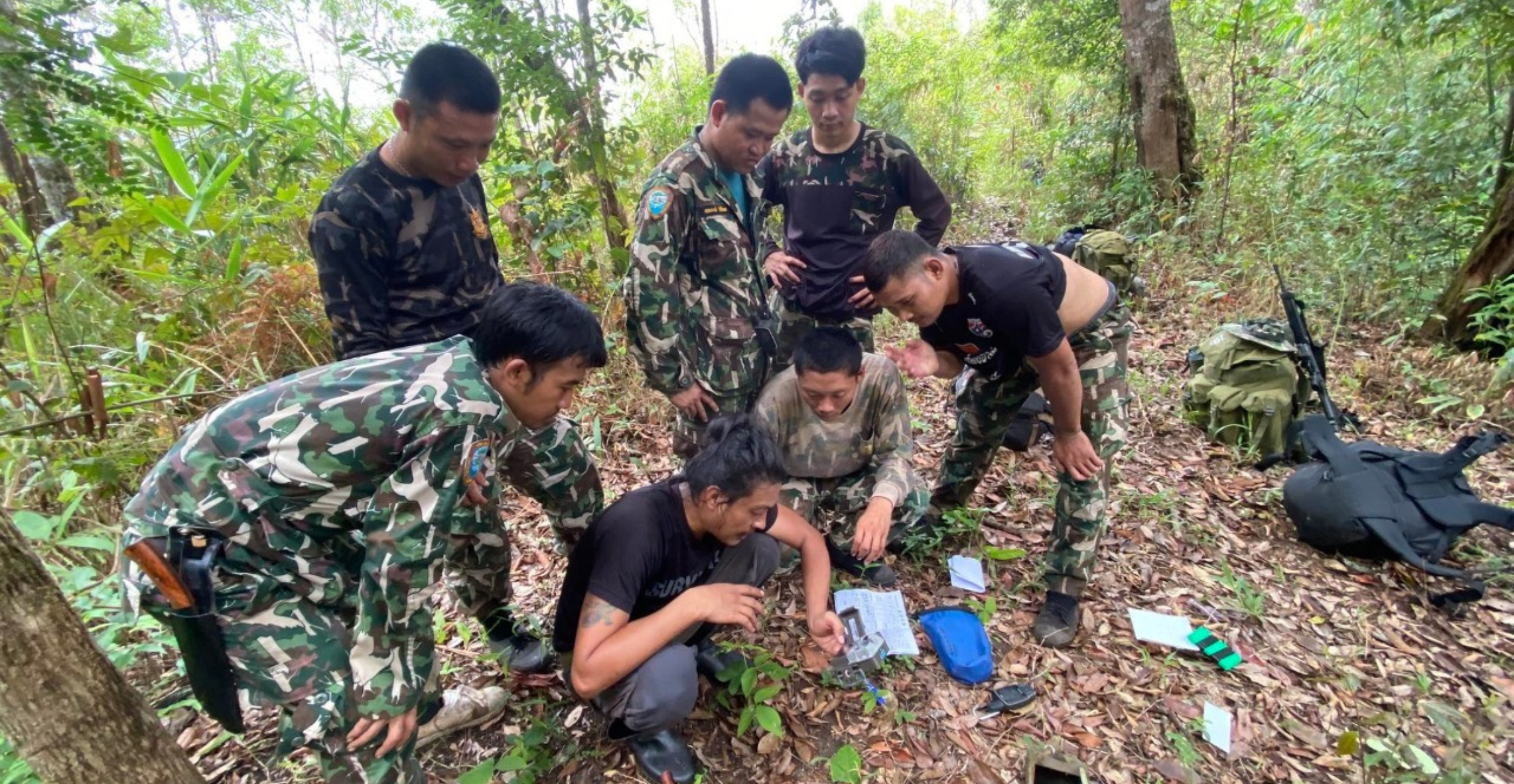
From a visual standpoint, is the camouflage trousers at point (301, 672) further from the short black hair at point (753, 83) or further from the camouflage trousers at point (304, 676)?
the short black hair at point (753, 83)

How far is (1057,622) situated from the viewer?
8.67 ft

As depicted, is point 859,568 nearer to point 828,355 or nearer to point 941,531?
point 941,531

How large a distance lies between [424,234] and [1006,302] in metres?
1.98

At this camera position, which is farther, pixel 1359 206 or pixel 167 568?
pixel 1359 206

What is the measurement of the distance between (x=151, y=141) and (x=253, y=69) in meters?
1.30

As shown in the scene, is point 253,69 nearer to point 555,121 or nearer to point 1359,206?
point 555,121

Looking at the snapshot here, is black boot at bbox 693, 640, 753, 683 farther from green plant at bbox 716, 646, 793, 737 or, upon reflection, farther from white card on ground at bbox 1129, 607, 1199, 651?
white card on ground at bbox 1129, 607, 1199, 651

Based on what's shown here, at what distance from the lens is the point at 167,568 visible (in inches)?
55.7

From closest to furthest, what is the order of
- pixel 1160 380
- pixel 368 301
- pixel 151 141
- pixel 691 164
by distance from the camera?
1. pixel 368 301
2. pixel 691 164
3. pixel 151 141
4. pixel 1160 380

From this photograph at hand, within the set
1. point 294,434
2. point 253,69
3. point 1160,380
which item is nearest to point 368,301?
point 294,434

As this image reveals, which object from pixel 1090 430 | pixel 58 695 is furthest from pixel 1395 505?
pixel 58 695

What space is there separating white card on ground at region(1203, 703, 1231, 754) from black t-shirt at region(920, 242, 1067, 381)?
4.63 ft

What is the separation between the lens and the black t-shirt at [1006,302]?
2.22 m

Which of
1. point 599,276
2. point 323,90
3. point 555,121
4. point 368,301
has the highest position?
point 323,90
